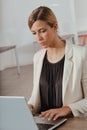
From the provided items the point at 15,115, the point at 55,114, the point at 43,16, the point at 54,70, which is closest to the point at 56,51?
the point at 54,70

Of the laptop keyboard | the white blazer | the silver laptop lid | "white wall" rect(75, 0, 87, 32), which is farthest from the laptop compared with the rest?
"white wall" rect(75, 0, 87, 32)

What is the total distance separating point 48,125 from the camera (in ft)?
4.06

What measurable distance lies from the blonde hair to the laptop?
797 millimetres

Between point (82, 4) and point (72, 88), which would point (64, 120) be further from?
point (82, 4)

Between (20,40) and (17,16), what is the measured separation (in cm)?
19

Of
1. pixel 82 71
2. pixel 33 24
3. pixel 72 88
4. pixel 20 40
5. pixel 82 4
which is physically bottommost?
pixel 72 88

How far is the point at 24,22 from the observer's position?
6.52 feet

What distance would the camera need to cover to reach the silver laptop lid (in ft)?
3.42

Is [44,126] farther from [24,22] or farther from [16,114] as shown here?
[24,22]

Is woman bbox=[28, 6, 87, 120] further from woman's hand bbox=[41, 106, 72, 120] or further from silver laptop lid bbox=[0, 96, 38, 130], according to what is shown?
silver laptop lid bbox=[0, 96, 38, 130]

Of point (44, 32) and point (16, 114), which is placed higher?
point (44, 32)

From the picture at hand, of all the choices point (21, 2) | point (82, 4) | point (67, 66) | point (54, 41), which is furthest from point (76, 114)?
point (21, 2)

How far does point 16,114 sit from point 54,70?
68 cm

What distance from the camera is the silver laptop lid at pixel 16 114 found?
41.1 inches
